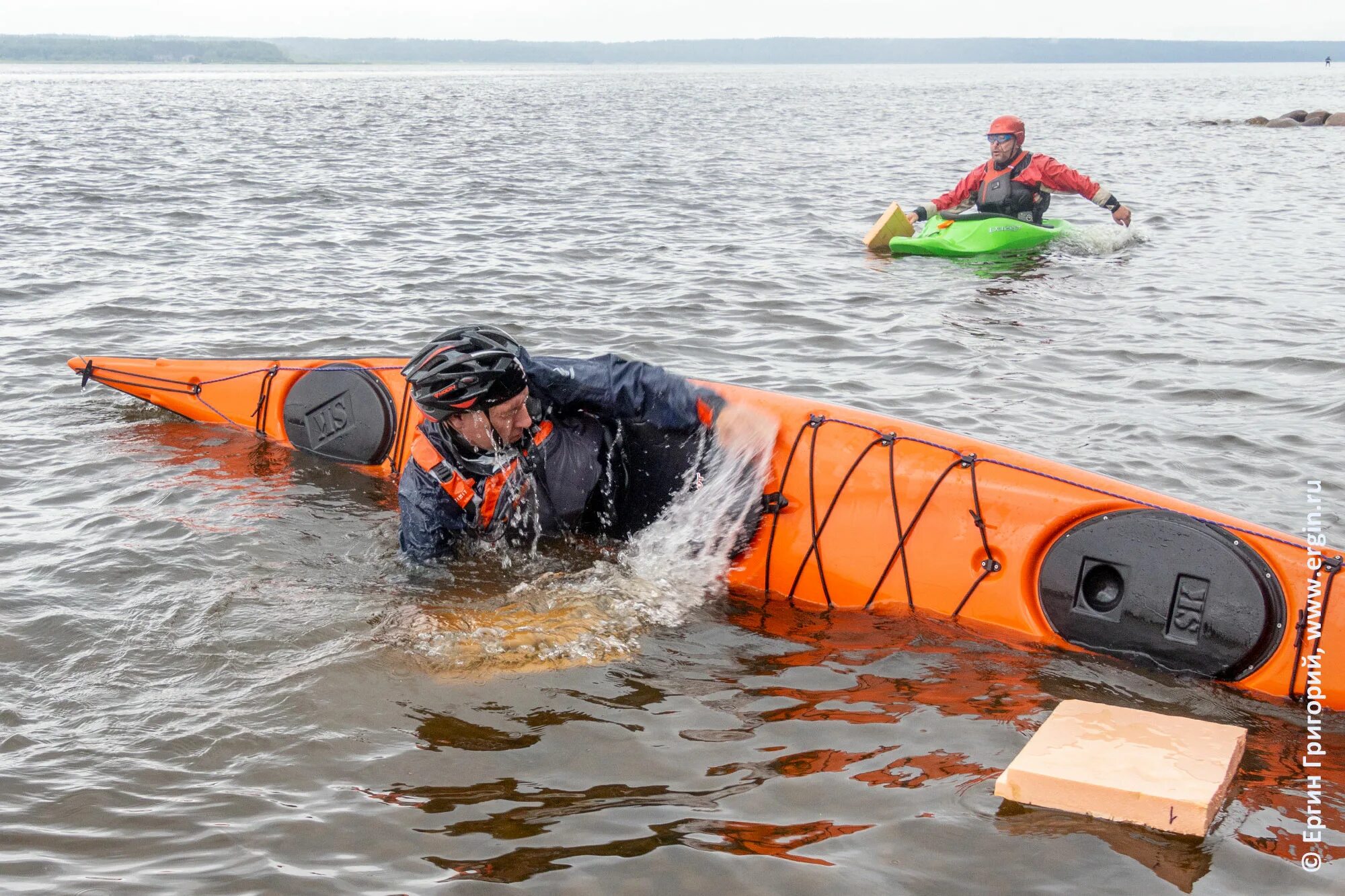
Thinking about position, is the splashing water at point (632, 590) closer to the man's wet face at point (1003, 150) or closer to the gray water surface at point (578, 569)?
the gray water surface at point (578, 569)

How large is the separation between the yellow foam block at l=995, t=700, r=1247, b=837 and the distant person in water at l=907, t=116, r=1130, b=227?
8762 millimetres

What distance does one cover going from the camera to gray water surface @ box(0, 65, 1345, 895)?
10.4 feet

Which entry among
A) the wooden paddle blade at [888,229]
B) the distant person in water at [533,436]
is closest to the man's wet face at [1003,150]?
the wooden paddle blade at [888,229]

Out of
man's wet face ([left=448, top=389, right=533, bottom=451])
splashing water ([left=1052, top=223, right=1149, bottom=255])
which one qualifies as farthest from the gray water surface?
man's wet face ([left=448, top=389, right=533, bottom=451])

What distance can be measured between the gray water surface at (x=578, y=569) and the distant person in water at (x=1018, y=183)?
52cm

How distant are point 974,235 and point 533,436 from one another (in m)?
8.29

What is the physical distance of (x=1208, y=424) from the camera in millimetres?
6562

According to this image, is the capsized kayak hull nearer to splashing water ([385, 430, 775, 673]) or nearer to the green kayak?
splashing water ([385, 430, 775, 673])

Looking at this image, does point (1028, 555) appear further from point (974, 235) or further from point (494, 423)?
point (974, 235)

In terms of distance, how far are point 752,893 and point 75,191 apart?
16289 millimetres

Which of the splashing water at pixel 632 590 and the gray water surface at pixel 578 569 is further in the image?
the splashing water at pixel 632 590

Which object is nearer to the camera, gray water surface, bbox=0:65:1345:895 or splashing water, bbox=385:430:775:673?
gray water surface, bbox=0:65:1345:895

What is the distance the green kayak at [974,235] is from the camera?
11.5 metres

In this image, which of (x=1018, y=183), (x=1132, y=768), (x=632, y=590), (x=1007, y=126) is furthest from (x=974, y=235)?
(x=1132, y=768)
